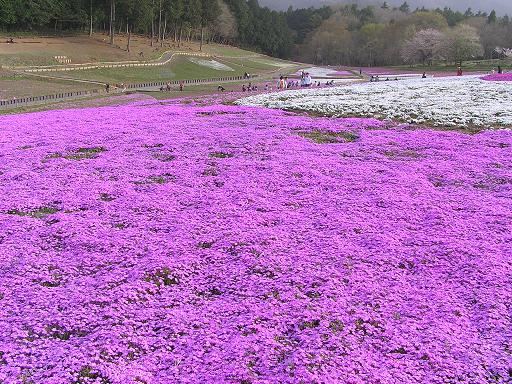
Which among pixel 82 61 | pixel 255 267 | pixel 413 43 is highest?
pixel 413 43

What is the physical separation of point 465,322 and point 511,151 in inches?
602

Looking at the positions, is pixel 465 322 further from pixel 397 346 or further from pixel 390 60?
pixel 390 60

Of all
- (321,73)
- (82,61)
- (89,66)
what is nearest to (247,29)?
(321,73)

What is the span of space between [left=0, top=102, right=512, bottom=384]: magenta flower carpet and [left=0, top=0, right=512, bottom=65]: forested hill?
89873 mm

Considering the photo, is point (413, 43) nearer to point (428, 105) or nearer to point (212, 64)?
point (212, 64)

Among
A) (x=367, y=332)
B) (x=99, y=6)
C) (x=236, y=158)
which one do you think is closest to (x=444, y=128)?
(x=236, y=158)

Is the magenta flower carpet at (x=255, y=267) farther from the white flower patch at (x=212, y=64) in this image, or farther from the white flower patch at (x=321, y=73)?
the white flower patch at (x=212, y=64)

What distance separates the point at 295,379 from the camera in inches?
263

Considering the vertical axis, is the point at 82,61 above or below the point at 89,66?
above

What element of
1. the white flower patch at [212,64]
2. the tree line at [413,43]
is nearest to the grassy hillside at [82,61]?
A: the white flower patch at [212,64]

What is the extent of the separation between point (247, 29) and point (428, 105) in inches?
6454

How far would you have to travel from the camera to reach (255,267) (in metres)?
10.1

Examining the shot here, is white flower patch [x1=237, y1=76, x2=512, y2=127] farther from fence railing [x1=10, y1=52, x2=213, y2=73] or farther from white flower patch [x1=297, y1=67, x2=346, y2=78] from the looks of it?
white flower patch [x1=297, y1=67, x2=346, y2=78]

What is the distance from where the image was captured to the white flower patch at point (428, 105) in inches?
1150
